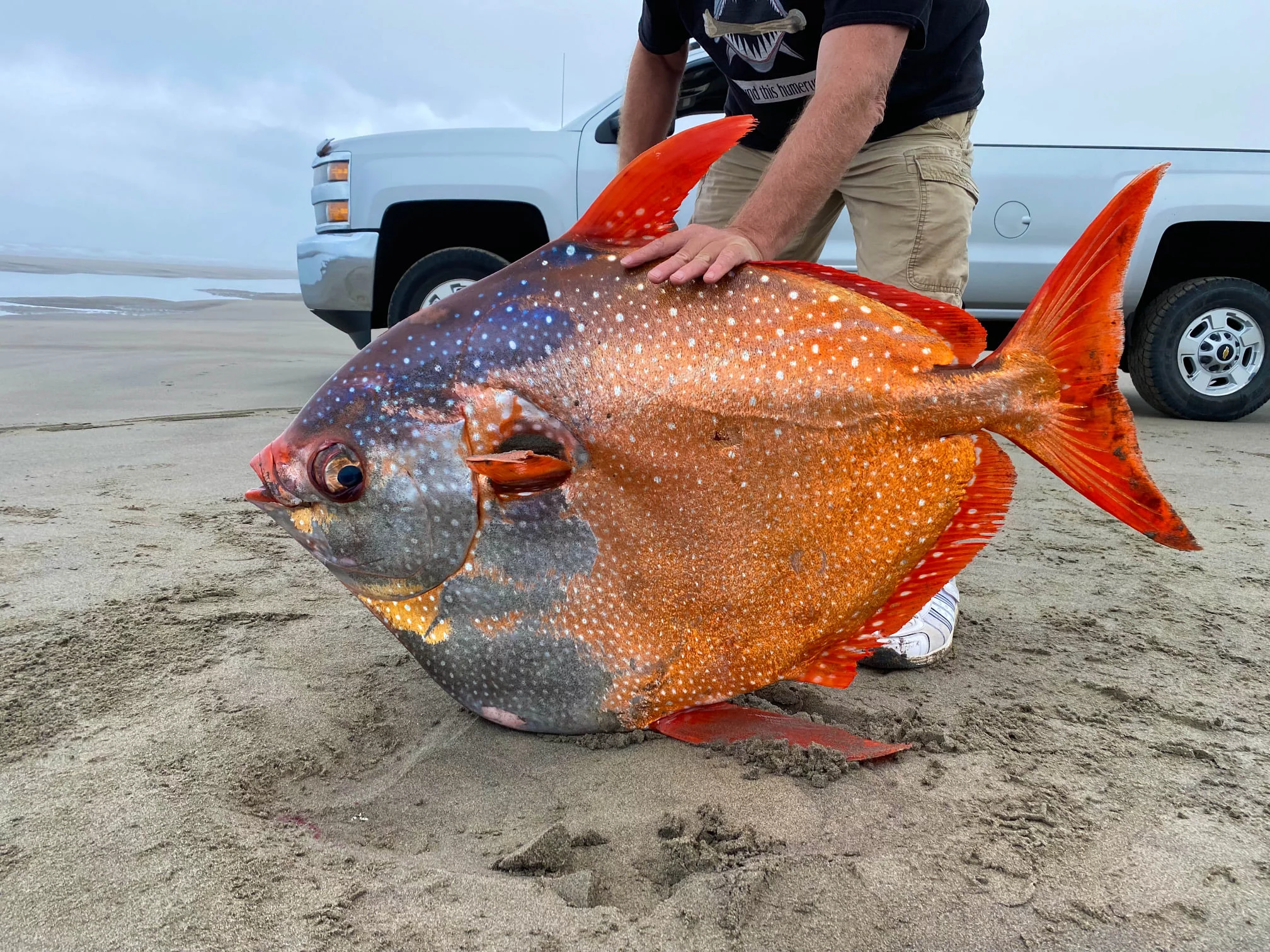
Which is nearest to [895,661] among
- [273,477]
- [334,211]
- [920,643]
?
[920,643]

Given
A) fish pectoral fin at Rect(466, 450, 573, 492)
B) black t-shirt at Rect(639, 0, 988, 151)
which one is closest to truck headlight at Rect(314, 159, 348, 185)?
black t-shirt at Rect(639, 0, 988, 151)

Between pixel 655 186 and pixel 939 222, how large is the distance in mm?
1089

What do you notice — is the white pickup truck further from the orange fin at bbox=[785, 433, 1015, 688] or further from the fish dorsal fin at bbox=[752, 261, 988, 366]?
the orange fin at bbox=[785, 433, 1015, 688]

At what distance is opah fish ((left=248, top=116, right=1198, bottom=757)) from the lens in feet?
4.90

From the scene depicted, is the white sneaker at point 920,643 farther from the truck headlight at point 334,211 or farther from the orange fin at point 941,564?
the truck headlight at point 334,211

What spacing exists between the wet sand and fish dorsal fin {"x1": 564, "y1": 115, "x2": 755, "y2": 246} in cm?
94

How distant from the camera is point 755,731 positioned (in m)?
1.65

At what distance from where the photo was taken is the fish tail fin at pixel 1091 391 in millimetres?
1463

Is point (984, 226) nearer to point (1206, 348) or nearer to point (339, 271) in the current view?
point (1206, 348)

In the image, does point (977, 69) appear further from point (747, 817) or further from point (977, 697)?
point (747, 817)

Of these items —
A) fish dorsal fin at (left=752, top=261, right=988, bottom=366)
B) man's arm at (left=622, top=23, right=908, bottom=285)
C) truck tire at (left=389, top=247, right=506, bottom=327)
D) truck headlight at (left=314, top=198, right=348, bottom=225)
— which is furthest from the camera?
truck headlight at (left=314, top=198, right=348, bottom=225)

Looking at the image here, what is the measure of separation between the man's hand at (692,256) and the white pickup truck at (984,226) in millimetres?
3760

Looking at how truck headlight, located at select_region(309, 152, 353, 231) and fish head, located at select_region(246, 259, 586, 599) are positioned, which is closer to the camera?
fish head, located at select_region(246, 259, 586, 599)

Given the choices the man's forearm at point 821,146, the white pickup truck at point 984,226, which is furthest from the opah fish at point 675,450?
the white pickup truck at point 984,226
